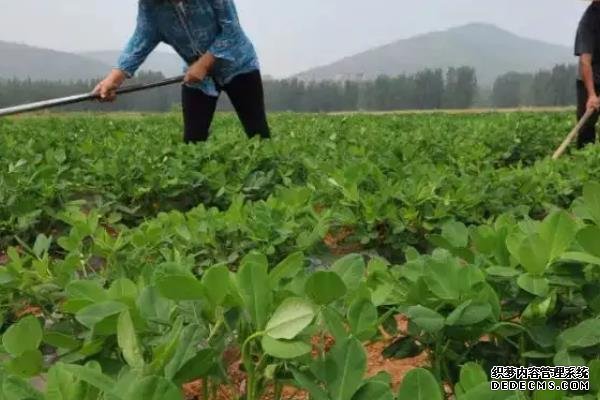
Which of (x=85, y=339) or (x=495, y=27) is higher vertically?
(x=495, y=27)

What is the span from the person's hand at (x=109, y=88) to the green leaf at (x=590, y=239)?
327 centimetres

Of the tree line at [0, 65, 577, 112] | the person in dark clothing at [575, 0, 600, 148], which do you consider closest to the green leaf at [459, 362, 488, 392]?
the person in dark clothing at [575, 0, 600, 148]

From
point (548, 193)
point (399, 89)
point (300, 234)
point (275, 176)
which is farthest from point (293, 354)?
point (399, 89)

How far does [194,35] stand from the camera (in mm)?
4387

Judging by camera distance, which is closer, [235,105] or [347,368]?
[347,368]

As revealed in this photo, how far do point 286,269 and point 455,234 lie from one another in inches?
19.1

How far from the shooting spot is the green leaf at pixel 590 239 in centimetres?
123

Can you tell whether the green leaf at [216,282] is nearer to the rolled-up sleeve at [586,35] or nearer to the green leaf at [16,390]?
the green leaf at [16,390]

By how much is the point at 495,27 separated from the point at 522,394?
14731 centimetres

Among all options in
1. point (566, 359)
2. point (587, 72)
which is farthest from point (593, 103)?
point (566, 359)

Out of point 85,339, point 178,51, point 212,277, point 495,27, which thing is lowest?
point 85,339

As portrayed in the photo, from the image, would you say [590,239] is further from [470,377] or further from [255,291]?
[255,291]

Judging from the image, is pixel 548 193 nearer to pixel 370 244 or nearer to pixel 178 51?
pixel 370 244

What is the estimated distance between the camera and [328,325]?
1.02m
